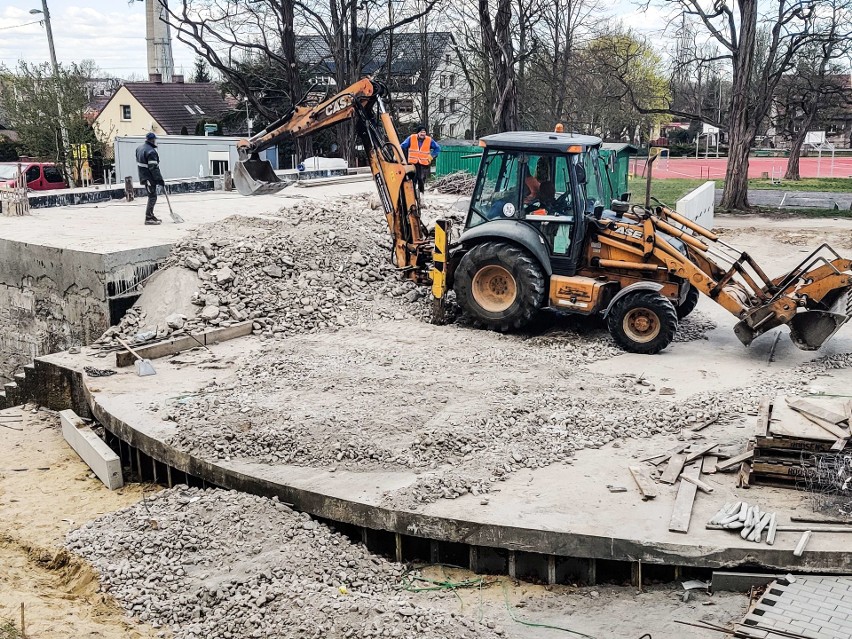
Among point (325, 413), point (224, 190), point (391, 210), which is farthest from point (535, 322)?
point (224, 190)

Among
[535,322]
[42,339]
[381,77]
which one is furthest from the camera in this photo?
[381,77]

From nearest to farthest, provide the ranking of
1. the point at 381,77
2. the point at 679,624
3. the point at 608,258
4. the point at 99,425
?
the point at 679,624 → the point at 99,425 → the point at 608,258 → the point at 381,77

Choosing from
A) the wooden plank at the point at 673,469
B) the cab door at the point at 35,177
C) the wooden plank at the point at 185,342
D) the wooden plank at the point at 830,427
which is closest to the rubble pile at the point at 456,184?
the wooden plank at the point at 185,342

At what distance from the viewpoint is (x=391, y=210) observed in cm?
1374

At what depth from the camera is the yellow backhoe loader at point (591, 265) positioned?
1110 centimetres

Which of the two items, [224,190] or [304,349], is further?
[224,190]

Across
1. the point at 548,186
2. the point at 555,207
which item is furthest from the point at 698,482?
the point at 548,186

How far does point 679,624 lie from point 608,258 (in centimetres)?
635

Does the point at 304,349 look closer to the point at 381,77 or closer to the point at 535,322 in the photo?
the point at 535,322

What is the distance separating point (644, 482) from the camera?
762 centimetres

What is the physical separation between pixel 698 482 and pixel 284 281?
7.73 m

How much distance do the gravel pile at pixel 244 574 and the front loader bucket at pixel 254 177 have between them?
7.59m

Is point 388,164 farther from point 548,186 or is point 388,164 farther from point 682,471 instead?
point 682,471

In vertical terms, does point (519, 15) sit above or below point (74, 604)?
above
